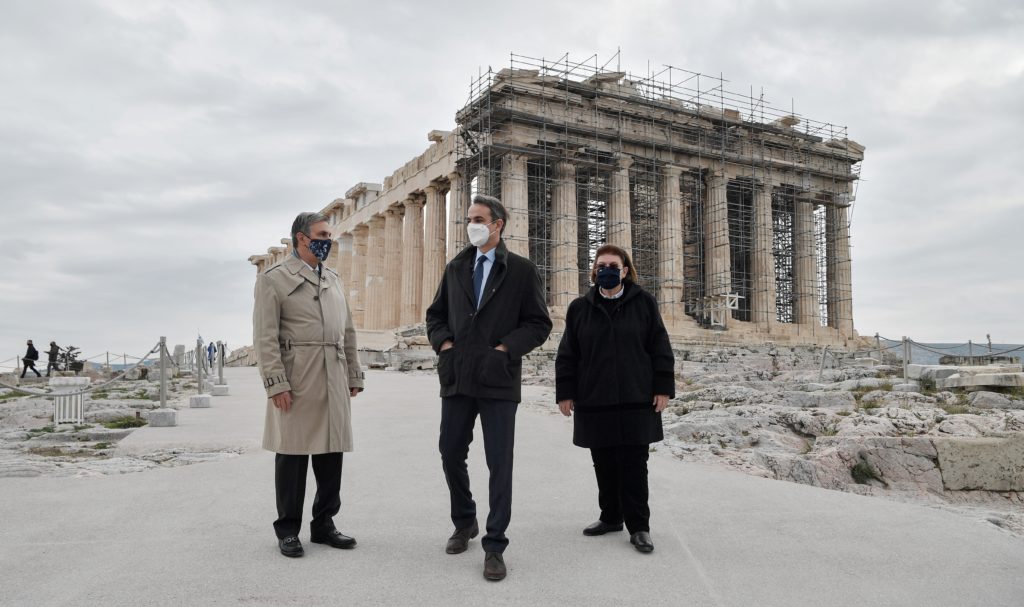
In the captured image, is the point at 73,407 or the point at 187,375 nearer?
the point at 73,407

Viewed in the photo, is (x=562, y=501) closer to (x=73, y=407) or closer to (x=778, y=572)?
(x=778, y=572)

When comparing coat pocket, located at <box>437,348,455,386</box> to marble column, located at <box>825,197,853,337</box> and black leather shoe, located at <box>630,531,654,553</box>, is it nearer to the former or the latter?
black leather shoe, located at <box>630,531,654,553</box>

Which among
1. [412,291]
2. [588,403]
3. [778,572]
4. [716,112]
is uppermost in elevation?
[716,112]

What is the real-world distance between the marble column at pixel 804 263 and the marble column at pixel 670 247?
8.16 metres

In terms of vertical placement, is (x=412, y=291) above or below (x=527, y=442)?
above

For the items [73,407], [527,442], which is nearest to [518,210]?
[73,407]

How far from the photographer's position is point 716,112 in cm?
3484

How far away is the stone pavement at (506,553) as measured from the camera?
11.4 ft

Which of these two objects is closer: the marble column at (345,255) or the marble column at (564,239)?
the marble column at (564,239)

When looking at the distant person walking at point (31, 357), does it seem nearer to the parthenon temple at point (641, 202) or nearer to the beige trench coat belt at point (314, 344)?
the parthenon temple at point (641, 202)

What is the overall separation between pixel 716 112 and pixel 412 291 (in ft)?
54.0

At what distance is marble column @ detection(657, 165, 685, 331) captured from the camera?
1283 inches

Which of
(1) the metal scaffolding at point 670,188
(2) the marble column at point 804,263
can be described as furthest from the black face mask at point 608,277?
(2) the marble column at point 804,263

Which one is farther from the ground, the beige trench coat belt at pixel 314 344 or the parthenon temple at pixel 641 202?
the parthenon temple at pixel 641 202
